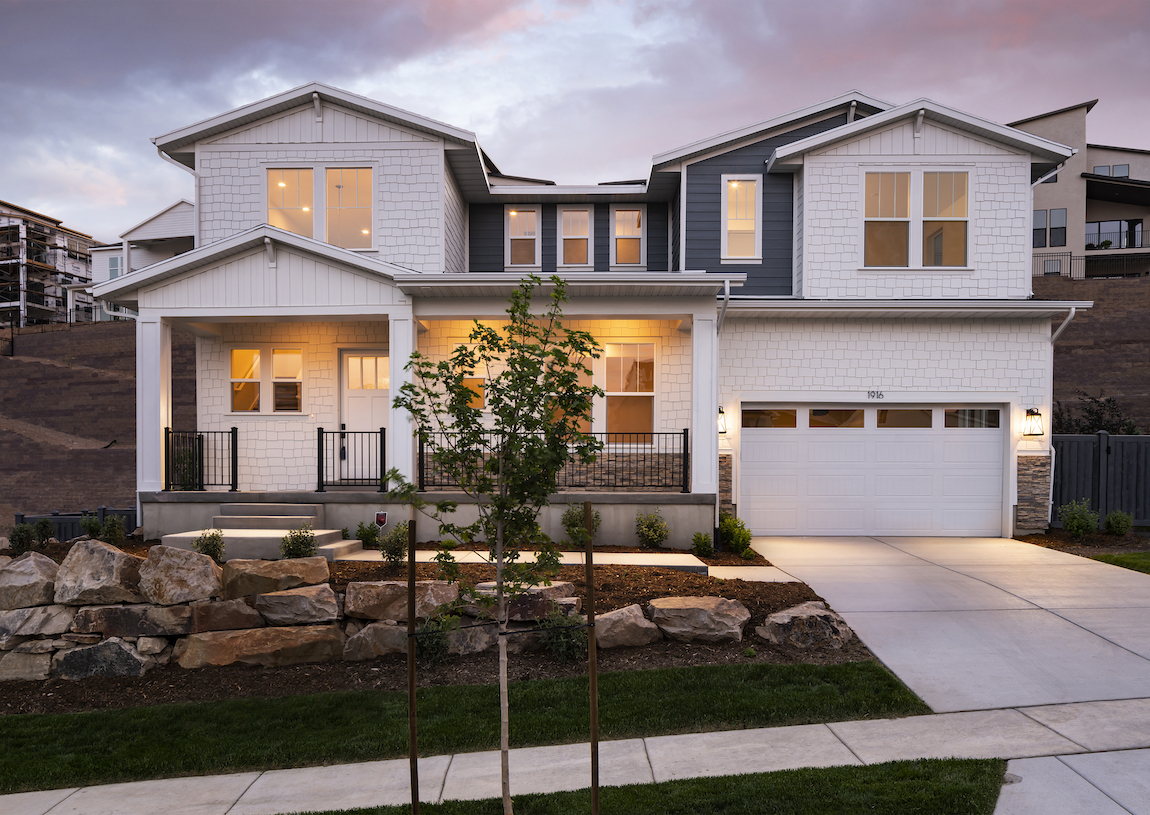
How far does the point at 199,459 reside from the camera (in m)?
10.7

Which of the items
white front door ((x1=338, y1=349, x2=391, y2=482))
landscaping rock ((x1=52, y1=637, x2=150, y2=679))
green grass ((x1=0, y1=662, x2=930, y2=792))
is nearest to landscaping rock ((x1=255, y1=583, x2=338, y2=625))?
green grass ((x1=0, y1=662, x2=930, y2=792))

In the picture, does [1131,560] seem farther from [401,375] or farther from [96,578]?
[96,578]

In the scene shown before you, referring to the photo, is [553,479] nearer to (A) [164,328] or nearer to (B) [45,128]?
(A) [164,328]

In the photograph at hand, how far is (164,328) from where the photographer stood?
10.1m

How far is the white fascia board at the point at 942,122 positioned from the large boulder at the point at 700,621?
336 inches

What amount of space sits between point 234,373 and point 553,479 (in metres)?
10.2

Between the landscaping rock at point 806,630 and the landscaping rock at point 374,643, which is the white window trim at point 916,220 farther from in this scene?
the landscaping rock at point 374,643

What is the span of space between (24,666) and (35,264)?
57711 millimetres

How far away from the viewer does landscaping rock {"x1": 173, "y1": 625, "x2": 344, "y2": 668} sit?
5789 mm

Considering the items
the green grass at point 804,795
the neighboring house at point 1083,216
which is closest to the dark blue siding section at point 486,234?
the green grass at point 804,795

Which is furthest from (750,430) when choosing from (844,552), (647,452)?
(844,552)

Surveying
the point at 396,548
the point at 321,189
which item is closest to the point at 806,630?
the point at 396,548

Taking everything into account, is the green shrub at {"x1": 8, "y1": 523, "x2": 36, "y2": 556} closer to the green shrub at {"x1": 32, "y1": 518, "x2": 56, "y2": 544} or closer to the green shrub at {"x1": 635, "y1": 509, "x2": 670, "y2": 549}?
the green shrub at {"x1": 32, "y1": 518, "x2": 56, "y2": 544}

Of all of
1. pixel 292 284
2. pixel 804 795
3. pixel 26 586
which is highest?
pixel 292 284
